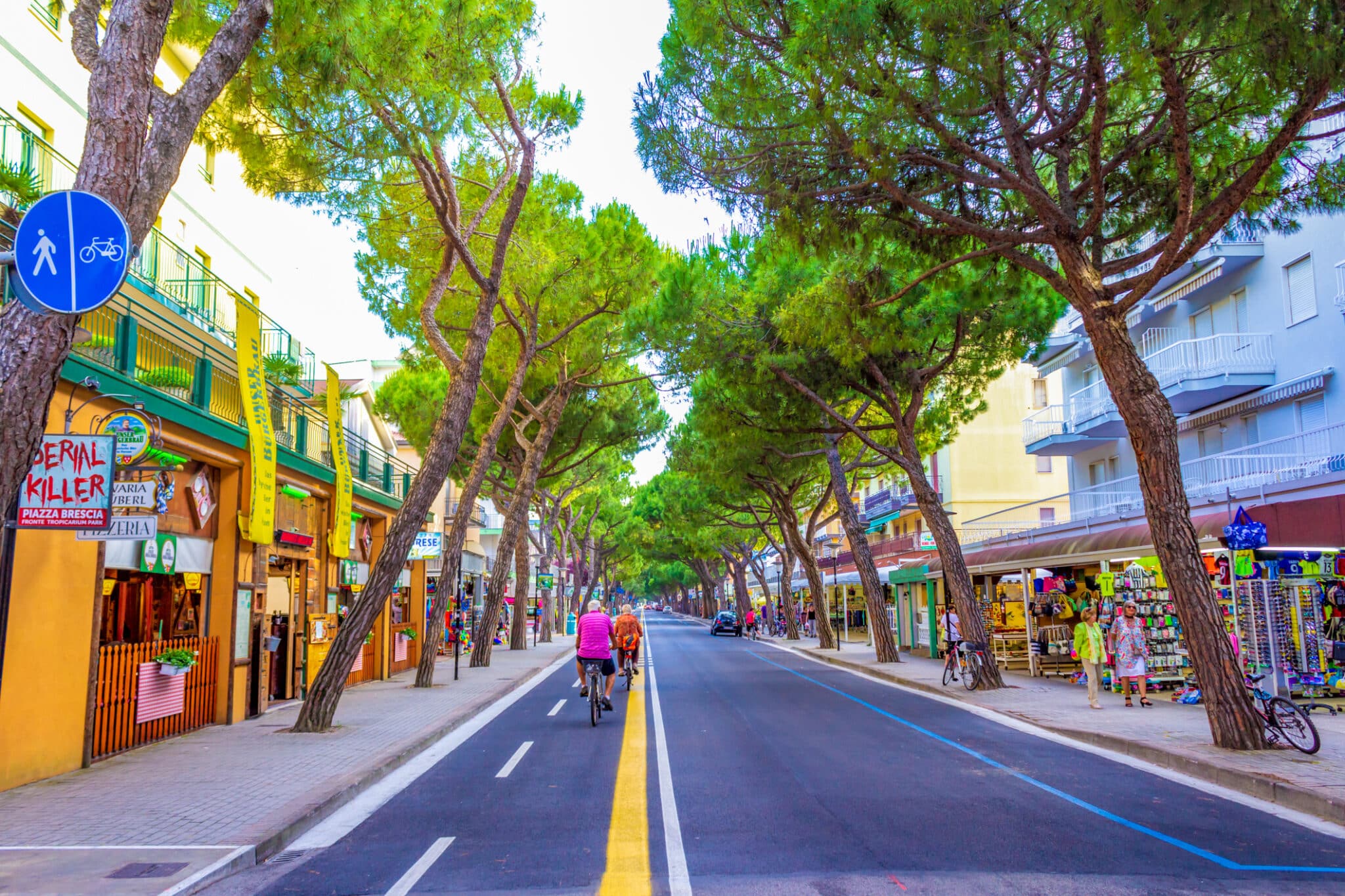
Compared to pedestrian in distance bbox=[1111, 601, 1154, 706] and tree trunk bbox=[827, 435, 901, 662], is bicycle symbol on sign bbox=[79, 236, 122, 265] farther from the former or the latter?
tree trunk bbox=[827, 435, 901, 662]

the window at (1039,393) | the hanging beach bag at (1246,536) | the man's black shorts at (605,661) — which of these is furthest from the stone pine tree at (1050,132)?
the window at (1039,393)

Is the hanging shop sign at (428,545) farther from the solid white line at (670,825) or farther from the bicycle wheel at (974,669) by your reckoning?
the bicycle wheel at (974,669)

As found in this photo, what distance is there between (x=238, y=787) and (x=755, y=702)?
9.59 metres

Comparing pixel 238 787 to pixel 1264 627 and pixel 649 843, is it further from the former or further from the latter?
pixel 1264 627

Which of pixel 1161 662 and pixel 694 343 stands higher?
pixel 694 343

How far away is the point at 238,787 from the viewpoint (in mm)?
8656

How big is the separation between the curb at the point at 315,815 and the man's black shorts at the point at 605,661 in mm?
2043

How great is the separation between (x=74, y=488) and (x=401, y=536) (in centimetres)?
591

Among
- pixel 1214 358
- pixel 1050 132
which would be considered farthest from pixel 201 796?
pixel 1214 358

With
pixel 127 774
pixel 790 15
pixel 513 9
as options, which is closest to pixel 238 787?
pixel 127 774

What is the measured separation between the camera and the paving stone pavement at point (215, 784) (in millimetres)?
7000

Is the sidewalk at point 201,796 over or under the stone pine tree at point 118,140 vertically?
under

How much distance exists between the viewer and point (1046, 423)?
1191 inches

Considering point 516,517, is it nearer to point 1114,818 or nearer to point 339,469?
point 339,469
